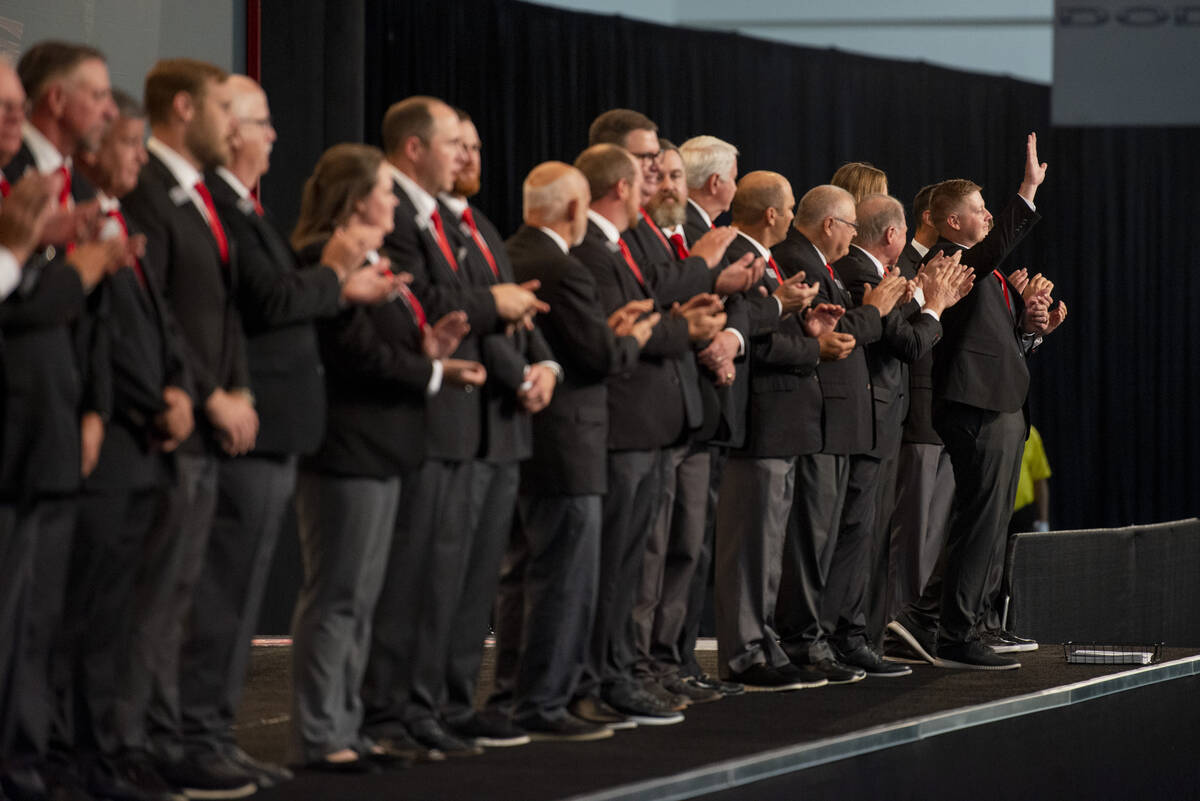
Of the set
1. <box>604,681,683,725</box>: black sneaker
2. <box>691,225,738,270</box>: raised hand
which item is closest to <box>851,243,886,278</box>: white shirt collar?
<box>691,225,738,270</box>: raised hand

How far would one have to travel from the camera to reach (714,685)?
451 cm

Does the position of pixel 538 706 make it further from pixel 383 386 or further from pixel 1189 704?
pixel 1189 704

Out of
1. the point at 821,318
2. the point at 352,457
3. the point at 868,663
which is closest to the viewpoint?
the point at 352,457

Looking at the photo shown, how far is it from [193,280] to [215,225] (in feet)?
0.38

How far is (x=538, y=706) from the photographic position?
383cm

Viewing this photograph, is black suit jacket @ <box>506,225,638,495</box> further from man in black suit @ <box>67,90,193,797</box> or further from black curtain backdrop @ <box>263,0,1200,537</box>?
black curtain backdrop @ <box>263,0,1200,537</box>

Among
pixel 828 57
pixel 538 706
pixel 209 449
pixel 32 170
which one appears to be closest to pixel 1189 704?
pixel 538 706

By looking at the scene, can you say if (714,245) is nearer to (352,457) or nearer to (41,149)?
(352,457)

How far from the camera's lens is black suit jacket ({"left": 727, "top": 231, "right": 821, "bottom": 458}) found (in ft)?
15.2

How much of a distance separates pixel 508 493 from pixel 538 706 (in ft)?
1.54

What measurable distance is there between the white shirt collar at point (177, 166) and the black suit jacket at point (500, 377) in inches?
25.8

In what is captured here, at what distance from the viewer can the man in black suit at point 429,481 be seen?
3518 millimetres

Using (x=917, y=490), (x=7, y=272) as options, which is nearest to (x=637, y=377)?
(x=7, y=272)

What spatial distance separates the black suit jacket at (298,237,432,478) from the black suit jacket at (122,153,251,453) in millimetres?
238
